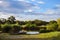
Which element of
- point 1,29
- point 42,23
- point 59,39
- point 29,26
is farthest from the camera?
point 42,23

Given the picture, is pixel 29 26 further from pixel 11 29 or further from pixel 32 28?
pixel 11 29

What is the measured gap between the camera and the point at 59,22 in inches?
1209

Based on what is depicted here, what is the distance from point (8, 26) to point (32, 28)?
688cm

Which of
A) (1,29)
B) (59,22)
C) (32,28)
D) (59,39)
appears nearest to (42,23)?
(32,28)

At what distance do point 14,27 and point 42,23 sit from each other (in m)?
15.3

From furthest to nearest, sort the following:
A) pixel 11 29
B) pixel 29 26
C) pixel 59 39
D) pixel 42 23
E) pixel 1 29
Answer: pixel 42 23
pixel 29 26
pixel 1 29
pixel 11 29
pixel 59 39

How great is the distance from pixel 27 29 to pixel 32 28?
96 cm

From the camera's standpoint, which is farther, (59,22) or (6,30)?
(59,22)

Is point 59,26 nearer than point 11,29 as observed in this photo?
No

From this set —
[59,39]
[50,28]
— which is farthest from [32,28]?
[59,39]

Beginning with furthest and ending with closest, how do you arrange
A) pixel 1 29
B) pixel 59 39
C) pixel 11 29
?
pixel 1 29, pixel 11 29, pixel 59 39

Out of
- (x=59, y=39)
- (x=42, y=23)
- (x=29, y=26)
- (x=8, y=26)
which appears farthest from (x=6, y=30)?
(x=42, y=23)

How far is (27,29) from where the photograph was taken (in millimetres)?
33656

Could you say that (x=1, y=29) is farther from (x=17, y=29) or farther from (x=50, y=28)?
(x=50, y=28)
